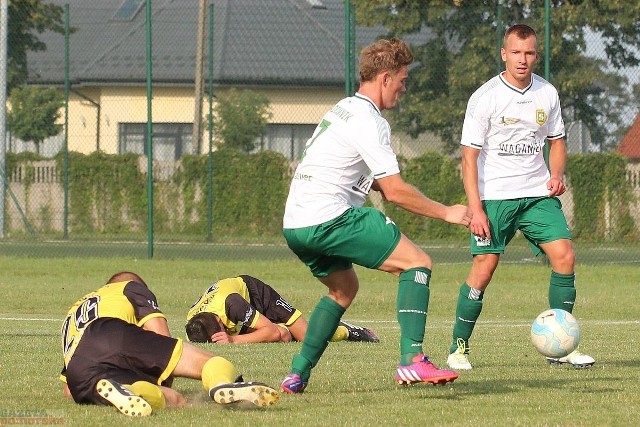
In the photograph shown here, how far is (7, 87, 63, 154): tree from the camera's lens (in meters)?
28.1

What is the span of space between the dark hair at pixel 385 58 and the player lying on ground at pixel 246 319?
4109 mm

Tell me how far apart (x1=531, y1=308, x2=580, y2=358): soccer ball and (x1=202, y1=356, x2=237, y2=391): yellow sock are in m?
2.54

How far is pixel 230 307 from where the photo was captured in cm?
1147

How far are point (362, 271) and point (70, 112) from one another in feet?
30.1

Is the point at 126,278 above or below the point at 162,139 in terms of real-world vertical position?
below

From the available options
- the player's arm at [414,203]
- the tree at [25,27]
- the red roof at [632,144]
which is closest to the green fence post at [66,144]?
the tree at [25,27]

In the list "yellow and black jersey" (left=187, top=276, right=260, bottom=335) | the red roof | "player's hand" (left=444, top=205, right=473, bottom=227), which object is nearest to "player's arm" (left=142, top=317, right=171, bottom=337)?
"player's hand" (left=444, top=205, right=473, bottom=227)

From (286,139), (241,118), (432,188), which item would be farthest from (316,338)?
(286,139)

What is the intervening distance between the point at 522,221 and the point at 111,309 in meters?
3.33

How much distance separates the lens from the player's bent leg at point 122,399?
6.57 metres

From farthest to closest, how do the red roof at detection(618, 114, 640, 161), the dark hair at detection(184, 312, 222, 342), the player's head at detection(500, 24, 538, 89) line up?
the red roof at detection(618, 114, 640, 161) < the dark hair at detection(184, 312, 222, 342) < the player's head at detection(500, 24, 538, 89)

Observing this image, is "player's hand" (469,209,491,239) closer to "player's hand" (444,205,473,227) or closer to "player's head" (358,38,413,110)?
"player's hand" (444,205,473,227)

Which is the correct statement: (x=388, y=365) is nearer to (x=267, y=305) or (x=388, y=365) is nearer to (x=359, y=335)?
(x=359, y=335)

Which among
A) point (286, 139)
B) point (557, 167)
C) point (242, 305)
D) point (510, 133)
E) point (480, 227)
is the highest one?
point (510, 133)
